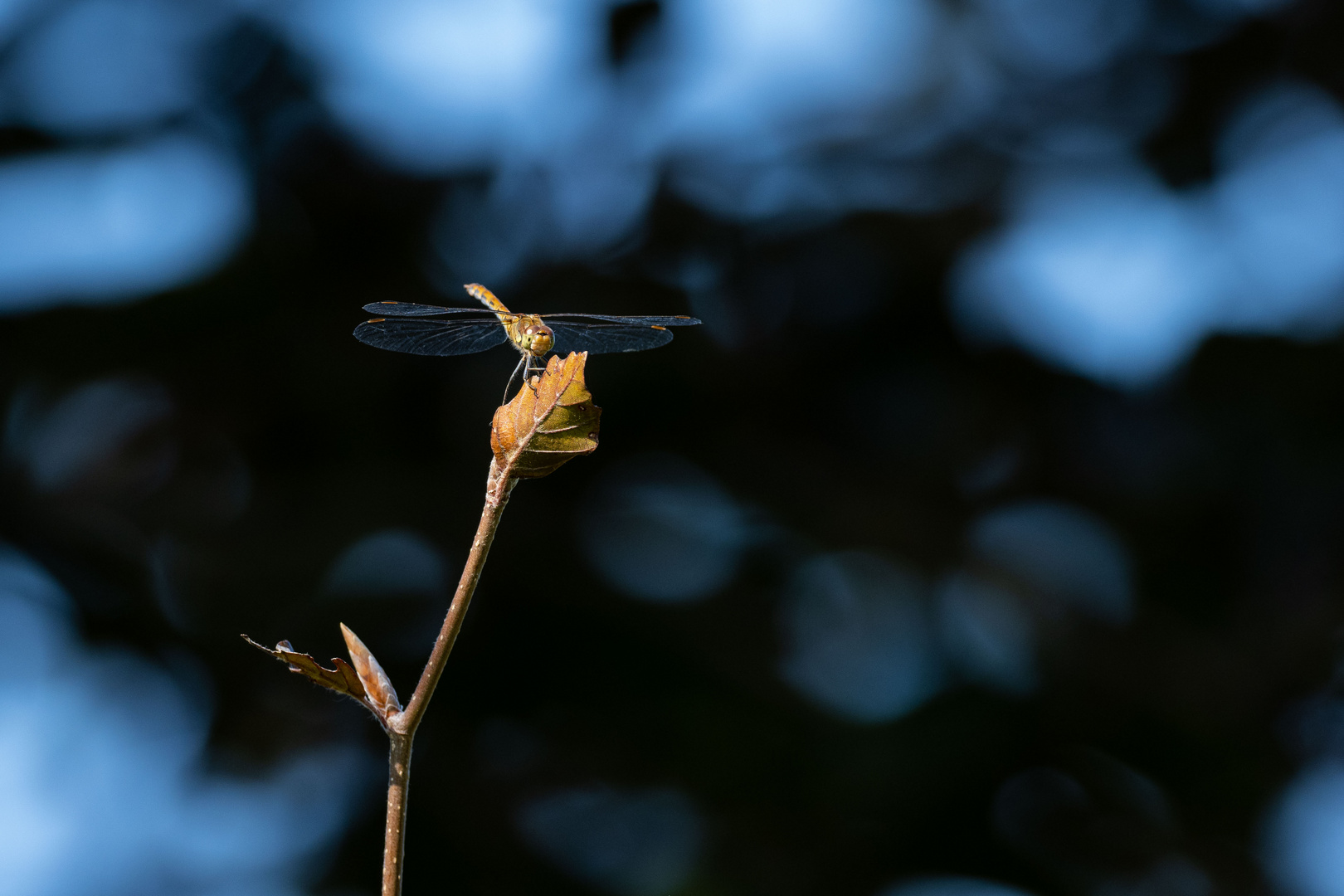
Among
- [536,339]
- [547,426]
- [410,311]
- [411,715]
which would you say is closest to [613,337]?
[410,311]

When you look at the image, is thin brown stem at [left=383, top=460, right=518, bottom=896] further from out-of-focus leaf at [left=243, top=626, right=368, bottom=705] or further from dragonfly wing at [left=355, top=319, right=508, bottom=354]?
dragonfly wing at [left=355, top=319, right=508, bottom=354]

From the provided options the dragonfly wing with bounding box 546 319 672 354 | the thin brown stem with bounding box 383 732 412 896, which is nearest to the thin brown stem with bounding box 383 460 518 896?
the thin brown stem with bounding box 383 732 412 896

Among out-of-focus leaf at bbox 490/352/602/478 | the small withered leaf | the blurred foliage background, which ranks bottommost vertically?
the blurred foliage background

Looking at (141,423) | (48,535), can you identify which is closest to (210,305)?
(141,423)

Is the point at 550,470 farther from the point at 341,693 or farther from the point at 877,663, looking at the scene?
the point at 877,663

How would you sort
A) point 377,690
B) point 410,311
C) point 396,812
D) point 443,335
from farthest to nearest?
point 443,335 → point 410,311 → point 377,690 → point 396,812

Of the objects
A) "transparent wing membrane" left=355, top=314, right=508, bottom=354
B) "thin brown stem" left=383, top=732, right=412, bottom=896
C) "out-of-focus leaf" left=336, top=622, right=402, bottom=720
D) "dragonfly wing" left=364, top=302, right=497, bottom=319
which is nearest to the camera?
"thin brown stem" left=383, top=732, right=412, bottom=896

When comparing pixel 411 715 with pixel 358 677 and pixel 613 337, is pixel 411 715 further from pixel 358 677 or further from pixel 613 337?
pixel 613 337
